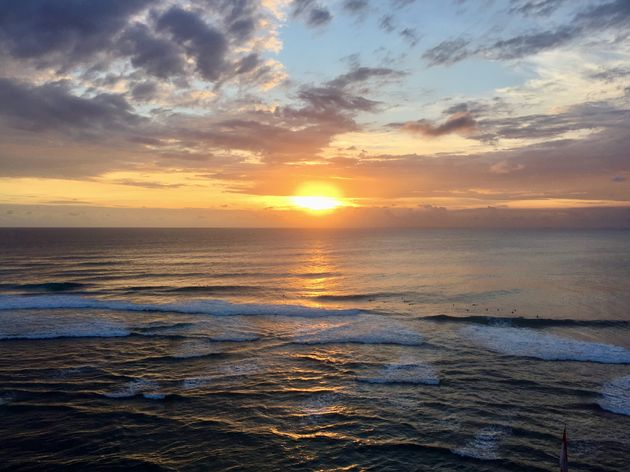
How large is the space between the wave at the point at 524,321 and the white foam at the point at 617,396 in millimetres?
14390

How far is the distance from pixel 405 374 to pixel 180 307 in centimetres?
2777

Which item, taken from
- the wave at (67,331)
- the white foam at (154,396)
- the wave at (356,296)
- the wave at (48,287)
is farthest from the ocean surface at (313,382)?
the wave at (48,287)

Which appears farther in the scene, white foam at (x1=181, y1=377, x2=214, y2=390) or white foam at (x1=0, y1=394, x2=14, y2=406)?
white foam at (x1=181, y1=377, x2=214, y2=390)

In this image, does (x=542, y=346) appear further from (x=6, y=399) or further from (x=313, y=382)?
(x=6, y=399)

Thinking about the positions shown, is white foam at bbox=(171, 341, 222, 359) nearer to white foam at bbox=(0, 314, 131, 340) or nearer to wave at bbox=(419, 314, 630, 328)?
white foam at bbox=(0, 314, 131, 340)

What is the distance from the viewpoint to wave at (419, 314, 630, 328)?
123ft

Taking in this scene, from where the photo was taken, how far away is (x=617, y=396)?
21453 millimetres

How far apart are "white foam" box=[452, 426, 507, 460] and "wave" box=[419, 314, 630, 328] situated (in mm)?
21843

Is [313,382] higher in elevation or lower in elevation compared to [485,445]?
lower

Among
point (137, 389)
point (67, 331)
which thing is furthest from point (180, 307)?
point (137, 389)

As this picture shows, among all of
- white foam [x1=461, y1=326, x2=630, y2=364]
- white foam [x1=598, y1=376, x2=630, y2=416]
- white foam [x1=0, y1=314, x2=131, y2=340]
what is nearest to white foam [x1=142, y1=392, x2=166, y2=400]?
white foam [x1=0, y1=314, x2=131, y2=340]

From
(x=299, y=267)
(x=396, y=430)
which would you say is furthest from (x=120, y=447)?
(x=299, y=267)

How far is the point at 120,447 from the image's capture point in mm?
16500

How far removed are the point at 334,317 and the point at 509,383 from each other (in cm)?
2005
